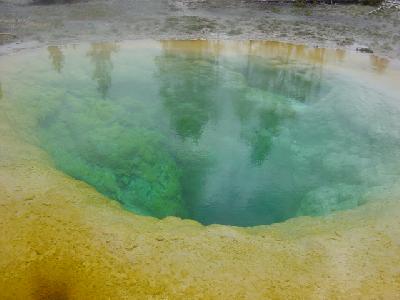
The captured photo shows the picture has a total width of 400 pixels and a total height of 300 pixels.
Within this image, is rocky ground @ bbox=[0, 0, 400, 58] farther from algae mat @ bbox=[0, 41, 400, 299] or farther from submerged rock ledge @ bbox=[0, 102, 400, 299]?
submerged rock ledge @ bbox=[0, 102, 400, 299]

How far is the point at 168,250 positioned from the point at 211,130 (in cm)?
492

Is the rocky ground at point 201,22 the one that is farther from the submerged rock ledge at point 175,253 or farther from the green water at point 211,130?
the submerged rock ledge at point 175,253

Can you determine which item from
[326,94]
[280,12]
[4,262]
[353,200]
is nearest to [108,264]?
[4,262]

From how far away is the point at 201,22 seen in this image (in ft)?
57.2

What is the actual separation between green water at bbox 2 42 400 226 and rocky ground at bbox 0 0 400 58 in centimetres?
190

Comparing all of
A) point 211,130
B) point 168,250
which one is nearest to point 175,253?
point 168,250

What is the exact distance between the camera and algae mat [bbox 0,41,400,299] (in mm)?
5930

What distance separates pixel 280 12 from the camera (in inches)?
735

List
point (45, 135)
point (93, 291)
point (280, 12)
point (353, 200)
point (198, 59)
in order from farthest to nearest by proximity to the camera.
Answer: point (280, 12), point (198, 59), point (45, 135), point (353, 200), point (93, 291)

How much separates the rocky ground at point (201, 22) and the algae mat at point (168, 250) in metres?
8.58

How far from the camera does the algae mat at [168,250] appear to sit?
5930 mm

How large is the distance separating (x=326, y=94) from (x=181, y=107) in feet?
13.5

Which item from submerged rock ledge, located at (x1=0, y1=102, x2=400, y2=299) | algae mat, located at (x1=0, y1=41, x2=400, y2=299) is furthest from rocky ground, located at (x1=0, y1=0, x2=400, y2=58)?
submerged rock ledge, located at (x1=0, y1=102, x2=400, y2=299)

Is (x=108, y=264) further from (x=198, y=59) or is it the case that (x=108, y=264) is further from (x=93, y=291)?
(x=198, y=59)
